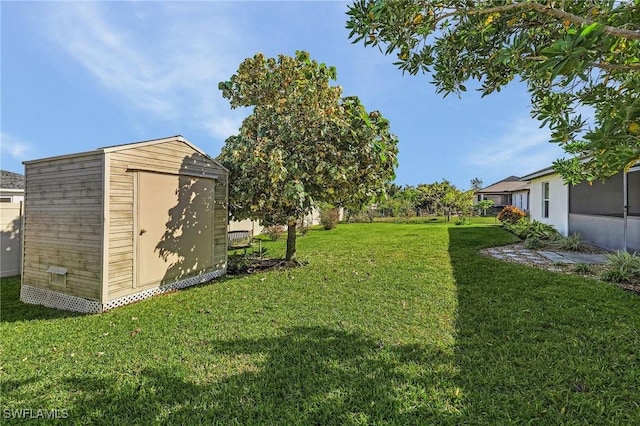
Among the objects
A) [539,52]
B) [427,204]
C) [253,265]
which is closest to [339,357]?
[539,52]

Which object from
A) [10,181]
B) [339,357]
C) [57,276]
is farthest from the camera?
[10,181]

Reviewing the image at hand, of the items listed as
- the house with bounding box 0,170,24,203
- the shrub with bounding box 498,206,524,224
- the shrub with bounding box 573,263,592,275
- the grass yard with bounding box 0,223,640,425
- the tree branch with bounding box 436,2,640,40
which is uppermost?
the tree branch with bounding box 436,2,640,40

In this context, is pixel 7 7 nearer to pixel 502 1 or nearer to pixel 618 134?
pixel 502 1

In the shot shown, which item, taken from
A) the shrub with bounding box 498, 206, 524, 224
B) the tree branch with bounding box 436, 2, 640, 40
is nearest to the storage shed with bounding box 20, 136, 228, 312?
the tree branch with bounding box 436, 2, 640, 40

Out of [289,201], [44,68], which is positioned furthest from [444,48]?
[44,68]

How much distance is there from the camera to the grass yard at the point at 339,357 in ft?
7.89

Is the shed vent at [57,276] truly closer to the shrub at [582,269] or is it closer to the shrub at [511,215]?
the shrub at [582,269]

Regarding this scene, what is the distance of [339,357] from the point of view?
321cm

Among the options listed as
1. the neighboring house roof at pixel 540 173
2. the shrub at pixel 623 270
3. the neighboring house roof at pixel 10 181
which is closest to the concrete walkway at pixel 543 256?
the shrub at pixel 623 270

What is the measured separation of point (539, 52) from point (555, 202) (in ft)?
43.0

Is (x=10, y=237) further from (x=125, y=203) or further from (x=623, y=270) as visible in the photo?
(x=623, y=270)

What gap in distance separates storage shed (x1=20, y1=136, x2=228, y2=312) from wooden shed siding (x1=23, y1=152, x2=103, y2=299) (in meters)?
0.02

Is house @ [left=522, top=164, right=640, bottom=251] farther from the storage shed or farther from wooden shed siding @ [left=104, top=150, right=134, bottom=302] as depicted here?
wooden shed siding @ [left=104, top=150, right=134, bottom=302]

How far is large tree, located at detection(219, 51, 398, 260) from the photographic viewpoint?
6.74 m
